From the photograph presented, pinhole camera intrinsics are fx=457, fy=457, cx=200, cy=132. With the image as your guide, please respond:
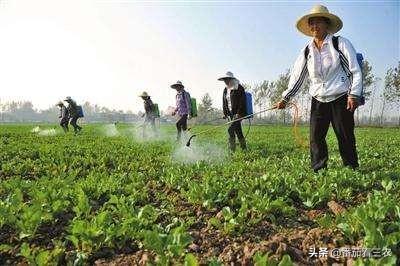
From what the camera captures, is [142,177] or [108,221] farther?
[142,177]

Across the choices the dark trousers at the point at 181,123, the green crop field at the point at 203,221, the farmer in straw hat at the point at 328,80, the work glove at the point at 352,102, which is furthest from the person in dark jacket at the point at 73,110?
the work glove at the point at 352,102

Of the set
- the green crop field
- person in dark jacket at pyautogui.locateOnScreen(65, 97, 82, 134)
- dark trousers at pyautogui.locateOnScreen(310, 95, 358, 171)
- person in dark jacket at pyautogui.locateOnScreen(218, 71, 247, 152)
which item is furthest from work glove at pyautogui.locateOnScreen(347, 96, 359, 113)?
person in dark jacket at pyautogui.locateOnScreen(65, 97, 82, 134)

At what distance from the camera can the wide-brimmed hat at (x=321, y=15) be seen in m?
6.43

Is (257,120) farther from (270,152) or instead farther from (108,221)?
(108,221)

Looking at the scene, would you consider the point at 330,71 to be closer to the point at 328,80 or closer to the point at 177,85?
the point at 328,80

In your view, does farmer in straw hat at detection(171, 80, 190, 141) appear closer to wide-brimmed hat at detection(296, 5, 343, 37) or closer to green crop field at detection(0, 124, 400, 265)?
green crop field at detection(0, 124, 400, 265)

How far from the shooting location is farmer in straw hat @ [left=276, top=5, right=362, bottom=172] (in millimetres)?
6391

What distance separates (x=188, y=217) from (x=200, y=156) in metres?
5.53

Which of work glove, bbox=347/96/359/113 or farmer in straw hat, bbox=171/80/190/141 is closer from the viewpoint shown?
work glove, bbox=347/96/359/113

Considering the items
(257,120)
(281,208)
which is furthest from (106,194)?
(257,120)

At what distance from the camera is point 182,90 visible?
51.4 feet

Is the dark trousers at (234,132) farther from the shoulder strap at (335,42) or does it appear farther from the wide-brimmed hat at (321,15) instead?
the shoulder strap at (335,42)

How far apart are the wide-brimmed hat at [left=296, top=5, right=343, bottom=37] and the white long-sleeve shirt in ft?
0.58

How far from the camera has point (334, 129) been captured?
22.2 feet
